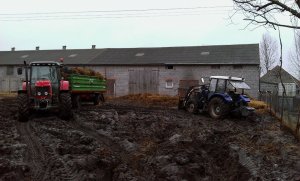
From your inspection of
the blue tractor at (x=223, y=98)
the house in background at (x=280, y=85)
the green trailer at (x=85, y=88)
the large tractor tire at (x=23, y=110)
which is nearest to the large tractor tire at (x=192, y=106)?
the blue tractor at (x=223, y=98)

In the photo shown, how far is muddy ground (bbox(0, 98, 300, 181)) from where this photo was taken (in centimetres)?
1000

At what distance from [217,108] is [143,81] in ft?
65.5

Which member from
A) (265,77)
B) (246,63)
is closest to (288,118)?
(246,63)

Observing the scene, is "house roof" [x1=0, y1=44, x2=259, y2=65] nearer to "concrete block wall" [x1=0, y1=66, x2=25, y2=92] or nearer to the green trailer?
"concrete block wall" [x1=0, y1=66, x2=25, y2=92]

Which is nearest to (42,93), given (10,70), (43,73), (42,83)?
(42,83)

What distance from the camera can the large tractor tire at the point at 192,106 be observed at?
22109mm

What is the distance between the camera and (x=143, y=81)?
→ 132 ft

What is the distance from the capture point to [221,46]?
4178 centimetres

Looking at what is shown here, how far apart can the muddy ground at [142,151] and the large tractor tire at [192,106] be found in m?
4.27

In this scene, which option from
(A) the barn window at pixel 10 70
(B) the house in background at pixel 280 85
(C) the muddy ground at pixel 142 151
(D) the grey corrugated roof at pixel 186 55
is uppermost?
(D) the grey corrugated roof at pixel 186 55

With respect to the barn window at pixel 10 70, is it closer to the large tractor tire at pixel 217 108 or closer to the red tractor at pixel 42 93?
the red tractor at pixel 42 93

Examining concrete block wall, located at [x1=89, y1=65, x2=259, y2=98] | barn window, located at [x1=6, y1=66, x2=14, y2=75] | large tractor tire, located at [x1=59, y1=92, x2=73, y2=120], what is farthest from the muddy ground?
barn window, located at [x1=6, y1=66, x2=14, y2=75]

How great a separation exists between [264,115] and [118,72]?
836 inches

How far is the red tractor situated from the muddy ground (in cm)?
49
